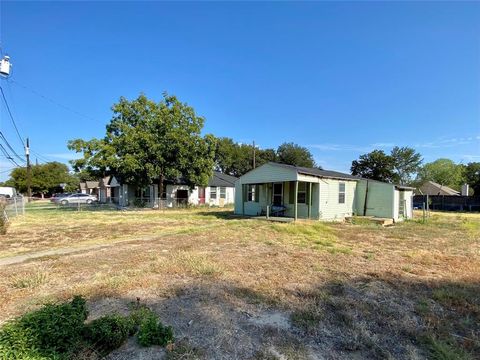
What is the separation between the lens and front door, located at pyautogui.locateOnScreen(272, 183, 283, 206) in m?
19.2

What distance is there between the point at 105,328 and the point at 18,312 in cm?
182

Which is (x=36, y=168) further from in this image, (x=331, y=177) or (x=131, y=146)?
(x=331, y=177)

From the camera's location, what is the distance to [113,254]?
7953 mm

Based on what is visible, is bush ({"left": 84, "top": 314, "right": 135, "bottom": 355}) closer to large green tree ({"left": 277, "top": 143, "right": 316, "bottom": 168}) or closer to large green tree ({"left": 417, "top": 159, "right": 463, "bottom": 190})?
large green tree ({"left": 277, "top": 143, "right": 316, "bottom": 168})

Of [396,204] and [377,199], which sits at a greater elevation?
[377,199]

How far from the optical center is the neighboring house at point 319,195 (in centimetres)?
1759

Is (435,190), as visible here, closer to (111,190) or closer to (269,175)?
(269,175)

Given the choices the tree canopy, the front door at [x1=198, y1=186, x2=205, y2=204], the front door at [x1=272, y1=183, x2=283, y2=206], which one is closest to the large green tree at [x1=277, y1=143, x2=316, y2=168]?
the tree canopy

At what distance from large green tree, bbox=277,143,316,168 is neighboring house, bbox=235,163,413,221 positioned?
31.7 m

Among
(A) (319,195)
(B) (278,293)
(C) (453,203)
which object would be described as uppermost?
(A) (319,195)

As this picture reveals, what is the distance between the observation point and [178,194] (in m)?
30.6

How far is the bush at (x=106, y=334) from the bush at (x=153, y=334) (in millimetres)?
189

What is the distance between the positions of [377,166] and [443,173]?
119ft

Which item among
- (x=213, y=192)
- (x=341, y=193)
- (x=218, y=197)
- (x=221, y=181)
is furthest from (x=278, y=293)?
(x=221, y=181)
